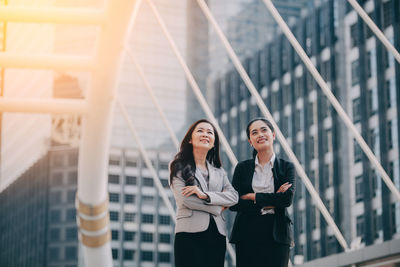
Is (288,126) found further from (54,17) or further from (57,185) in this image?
(54,17)

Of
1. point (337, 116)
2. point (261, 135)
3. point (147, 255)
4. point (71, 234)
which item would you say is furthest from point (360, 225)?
point (261, 135)

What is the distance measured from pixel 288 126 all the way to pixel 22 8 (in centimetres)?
5200

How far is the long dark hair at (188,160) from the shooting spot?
472cm

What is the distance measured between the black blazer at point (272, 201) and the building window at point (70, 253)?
79937 millimetres

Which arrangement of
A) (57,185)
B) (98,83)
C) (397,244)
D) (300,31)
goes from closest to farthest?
(397,244), (98,83), (300,31), (57,185)

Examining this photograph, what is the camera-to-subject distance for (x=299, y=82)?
56906 mm

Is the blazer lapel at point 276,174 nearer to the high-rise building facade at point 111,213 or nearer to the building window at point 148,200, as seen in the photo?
the high-rise building facade at point 111,213

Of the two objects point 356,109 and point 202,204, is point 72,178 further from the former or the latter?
point 202,204

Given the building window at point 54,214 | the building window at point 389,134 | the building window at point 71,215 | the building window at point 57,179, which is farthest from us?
the building window at point 57,179

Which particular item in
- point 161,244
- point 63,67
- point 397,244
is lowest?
point 397,244

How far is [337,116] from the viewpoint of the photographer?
50.1 meters

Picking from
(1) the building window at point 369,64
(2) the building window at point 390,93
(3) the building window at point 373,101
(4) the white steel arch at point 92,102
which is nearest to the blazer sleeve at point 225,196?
(4) the white steel arch at point 92,102

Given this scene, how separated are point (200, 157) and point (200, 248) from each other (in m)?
0.58

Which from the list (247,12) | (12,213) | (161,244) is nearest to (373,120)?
(161,244)
